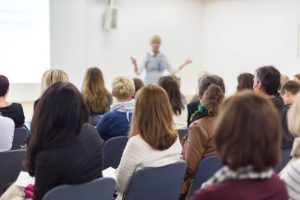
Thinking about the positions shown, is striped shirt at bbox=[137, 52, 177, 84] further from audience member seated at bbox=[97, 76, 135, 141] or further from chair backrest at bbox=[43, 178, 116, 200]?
chair backrest at bbox=[43, 178, 116, 200]

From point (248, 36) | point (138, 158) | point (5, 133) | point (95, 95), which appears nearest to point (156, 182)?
point (138, 158)

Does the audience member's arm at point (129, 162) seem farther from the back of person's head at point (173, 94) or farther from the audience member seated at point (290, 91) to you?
the audience member seated at point (290, 91)

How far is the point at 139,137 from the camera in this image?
235 cm

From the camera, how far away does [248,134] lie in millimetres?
1288

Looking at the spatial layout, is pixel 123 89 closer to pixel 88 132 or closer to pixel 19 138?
pixel 19 138

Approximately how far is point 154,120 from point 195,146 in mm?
412

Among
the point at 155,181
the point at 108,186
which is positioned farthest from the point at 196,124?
the point at 108,186

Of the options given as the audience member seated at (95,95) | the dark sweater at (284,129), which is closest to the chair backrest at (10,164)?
the audience member seated at (95,95)

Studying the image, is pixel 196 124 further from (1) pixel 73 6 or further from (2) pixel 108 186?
(1) pixel 73 6

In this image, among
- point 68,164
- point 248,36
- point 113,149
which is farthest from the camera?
point 248,36

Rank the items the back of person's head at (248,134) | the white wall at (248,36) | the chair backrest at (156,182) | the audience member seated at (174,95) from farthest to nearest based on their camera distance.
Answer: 1. the white wall at (248,36)
2. the audience member seated at (174,95)
3. the chair backrest at (156,182)
4. the back of person's head at (248,134)

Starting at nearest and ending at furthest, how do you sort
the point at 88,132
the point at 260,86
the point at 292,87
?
the point at 88,132
the point at 260,86
the point at 292,87

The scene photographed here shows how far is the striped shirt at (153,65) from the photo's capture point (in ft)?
23.3

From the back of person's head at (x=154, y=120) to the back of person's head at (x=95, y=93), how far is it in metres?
1.84
